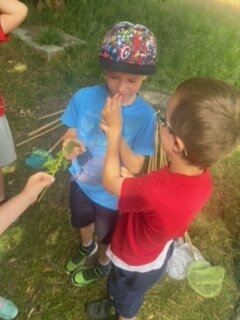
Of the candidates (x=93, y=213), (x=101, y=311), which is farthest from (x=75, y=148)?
(x=101, y=311)

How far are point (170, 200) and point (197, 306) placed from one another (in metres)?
1.44

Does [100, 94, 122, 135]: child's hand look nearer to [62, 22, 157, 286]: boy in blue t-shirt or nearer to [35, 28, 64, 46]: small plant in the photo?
[62, 22, 157, 286]: boy in blue t-shirt

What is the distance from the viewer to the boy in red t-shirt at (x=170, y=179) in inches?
53.5

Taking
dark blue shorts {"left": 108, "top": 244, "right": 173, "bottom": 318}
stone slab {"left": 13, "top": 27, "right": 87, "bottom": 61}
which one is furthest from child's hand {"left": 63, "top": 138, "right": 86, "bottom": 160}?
stone slab {"left": 13, "top": 27, "right": 87, "bottom": 61}

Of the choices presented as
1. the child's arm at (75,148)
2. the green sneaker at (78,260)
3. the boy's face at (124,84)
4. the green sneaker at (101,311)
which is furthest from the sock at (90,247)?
the boy's face at (124,84)

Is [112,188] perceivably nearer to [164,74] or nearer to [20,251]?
[20,251]

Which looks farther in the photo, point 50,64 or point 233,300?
point 50,64

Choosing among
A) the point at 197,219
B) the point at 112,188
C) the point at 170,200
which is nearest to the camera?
the point at 170,200

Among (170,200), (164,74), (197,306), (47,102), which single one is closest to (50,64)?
(47,102)

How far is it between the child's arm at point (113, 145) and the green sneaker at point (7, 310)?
4.02 feet

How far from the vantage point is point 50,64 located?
15.6 ft

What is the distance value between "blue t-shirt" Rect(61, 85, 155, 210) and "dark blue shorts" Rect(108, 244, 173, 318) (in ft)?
1.26

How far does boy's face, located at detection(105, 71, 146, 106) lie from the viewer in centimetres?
181

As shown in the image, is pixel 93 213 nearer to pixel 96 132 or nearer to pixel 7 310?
pixel 96 132
